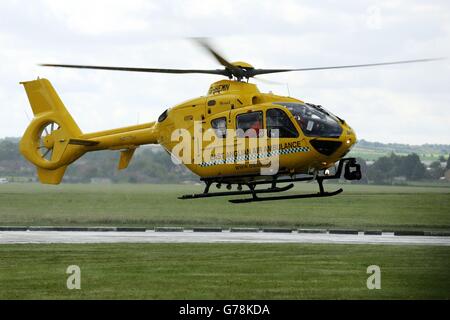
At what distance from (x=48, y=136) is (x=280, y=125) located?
10.1 metres

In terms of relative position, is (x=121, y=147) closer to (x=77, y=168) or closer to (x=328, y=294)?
(x=328, y=294)

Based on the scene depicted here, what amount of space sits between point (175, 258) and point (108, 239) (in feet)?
25.7

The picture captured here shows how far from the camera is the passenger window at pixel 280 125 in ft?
92.1

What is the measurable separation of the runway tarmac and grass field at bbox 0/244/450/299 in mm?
2193

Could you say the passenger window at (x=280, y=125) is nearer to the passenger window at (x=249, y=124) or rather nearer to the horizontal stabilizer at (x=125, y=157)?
the passenger window at (x=249, y=124)

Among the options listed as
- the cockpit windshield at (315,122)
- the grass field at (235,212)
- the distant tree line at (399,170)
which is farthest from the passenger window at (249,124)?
the distant tree line at (399,170)

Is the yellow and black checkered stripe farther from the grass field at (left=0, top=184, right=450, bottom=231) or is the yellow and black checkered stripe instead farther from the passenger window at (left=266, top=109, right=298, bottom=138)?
the grass field at (left=0, top=184, right=450, bottom=231)

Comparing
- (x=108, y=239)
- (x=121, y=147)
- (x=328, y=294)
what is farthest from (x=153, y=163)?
(x=328, y=294)

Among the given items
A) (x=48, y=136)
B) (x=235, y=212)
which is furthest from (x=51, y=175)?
(x=235, y=212)

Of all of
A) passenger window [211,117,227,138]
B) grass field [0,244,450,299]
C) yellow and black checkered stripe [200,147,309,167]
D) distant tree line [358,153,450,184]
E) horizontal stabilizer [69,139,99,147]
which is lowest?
grass field [0,244,450,299]

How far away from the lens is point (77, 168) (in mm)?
113250

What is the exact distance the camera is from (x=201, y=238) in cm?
3978

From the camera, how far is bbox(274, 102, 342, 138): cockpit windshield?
28.0 metres

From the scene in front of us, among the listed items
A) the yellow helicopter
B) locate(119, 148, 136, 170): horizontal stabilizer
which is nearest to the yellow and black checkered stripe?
the yellow helicopter
